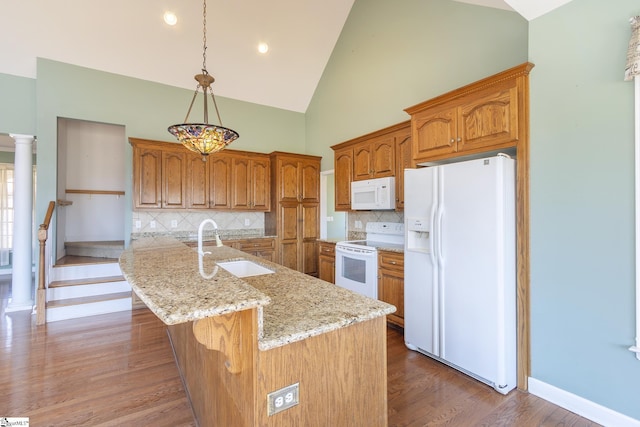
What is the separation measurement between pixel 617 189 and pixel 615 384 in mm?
1150

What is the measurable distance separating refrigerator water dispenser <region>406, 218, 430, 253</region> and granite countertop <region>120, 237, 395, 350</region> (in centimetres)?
140

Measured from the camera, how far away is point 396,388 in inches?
87.3

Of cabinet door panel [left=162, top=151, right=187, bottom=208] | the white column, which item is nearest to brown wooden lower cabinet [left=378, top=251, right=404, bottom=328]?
cabinet door panel [left=162, top=151, right=187, bottom=208]

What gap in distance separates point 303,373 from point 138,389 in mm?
1875

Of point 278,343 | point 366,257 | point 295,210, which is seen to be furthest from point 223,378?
point 295,210

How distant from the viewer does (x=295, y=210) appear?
5148 mm

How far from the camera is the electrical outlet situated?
3.35ft

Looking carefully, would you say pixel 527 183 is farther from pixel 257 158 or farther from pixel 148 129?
pixel 148 129

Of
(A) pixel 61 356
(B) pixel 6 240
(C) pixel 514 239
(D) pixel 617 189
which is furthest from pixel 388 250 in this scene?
(B) pixel 6 240

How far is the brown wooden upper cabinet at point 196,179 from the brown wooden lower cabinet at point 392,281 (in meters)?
2.52

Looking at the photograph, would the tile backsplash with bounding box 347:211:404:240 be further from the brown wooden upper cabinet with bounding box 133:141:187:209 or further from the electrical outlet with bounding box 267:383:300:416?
the electrical outlet with bounding box 267:383:300:416

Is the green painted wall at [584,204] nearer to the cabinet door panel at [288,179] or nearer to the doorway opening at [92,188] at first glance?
the cabinet door panel at [288,179]

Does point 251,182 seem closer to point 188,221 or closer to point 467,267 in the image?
point 188,221

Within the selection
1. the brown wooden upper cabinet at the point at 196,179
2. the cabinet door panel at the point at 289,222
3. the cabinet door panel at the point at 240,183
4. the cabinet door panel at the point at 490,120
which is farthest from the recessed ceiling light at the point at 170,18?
the cabinet door panel at the point at 490,120
